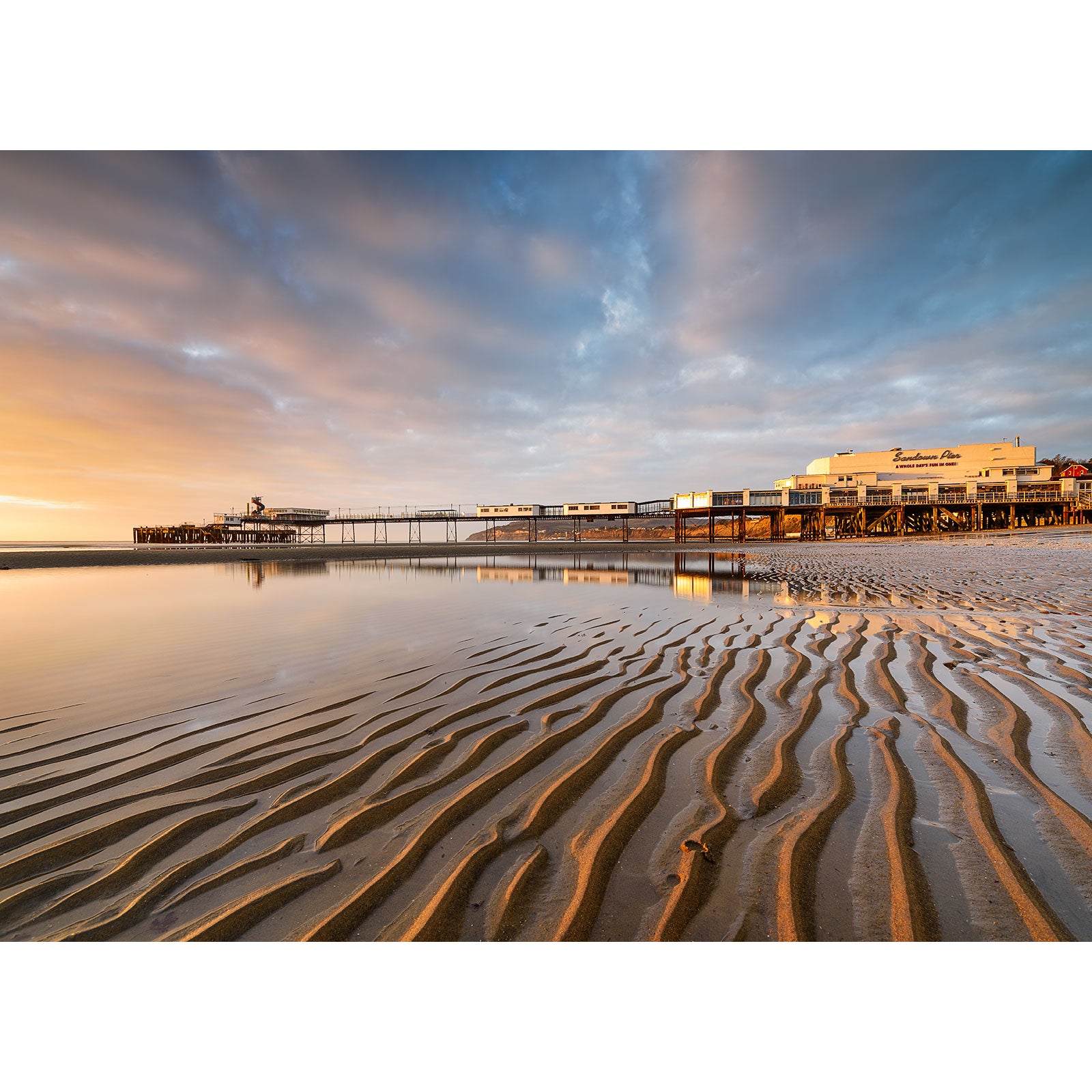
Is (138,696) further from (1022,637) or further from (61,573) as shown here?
(61,573)

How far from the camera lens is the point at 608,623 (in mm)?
7582

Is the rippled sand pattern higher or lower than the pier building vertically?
lower

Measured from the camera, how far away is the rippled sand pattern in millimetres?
1846

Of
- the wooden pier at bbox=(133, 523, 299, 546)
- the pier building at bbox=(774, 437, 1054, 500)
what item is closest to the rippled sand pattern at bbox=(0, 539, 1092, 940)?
the pier building at bbox=(774, 437, 1054, 500)

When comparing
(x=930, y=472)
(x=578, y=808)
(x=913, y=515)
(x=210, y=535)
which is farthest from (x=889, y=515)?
(x=210, y=535)

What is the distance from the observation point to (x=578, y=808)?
2.57 meters

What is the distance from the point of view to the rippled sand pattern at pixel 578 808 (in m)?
1.85

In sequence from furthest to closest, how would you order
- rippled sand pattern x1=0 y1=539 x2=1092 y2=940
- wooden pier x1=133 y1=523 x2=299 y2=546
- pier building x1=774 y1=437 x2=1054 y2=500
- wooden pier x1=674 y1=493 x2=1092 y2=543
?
wooden pier x1=133 y1=523 x2=299 y2=546
pier building x1=774 y1=437 x2=1054 y2=500
wooden pier x1=674 y1=493 x2=1092 y2=543
rippled sand pattern x1=0 y1=539 x2=1092 y2=940

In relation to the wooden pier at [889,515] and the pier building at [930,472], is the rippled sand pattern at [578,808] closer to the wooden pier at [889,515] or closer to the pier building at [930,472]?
the wooden pier at [889,515]

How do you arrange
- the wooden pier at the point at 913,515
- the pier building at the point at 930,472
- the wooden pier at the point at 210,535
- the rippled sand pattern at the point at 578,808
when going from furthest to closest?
the wooden pier at the point at 210,535 < the pier building at the point at 930,472 < the wooden pier at the point at 913,515 < the rippled sand pattern at the point at 578,808

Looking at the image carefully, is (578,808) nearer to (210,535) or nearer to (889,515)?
(889,515)

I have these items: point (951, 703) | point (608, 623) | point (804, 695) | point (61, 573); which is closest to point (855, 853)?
point (804, 695)

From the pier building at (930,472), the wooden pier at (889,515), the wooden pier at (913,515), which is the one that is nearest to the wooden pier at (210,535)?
the wooden pier at (889,515)

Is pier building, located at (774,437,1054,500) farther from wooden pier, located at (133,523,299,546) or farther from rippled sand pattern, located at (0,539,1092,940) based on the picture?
wooden pier, located at (133,523,299,546)
